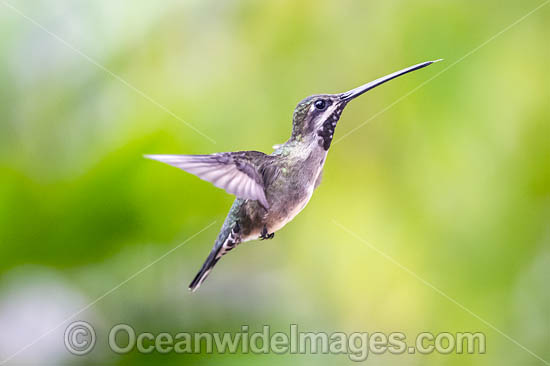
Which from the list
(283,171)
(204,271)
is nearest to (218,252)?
(204,271)

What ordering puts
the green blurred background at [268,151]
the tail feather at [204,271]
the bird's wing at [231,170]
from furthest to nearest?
the green blurred background at [268,151] < the tail feather at [204,271] < the bird's wing at [231,170]

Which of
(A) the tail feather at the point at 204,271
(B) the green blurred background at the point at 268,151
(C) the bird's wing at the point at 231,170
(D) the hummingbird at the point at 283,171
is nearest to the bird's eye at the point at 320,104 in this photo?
(D) the hummingbird at the point at 283,171

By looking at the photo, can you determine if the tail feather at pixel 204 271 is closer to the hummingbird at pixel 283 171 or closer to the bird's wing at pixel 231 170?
the hummingbird at pixel 283 171

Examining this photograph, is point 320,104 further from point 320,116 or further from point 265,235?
point 265,235

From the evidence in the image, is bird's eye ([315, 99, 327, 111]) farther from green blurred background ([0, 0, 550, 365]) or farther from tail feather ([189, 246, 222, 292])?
green blurred background ([0, 0, 550, 365])

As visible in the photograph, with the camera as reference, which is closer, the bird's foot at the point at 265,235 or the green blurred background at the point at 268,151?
the bird's foot at the point at 265,235

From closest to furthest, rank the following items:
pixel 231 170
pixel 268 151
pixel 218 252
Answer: pixel 231 170, pixel 218 252, pixel 268 151

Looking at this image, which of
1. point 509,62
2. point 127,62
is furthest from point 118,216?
point 509,62

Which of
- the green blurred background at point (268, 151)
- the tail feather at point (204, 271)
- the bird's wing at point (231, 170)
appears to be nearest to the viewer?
the bird's wing at point (231, 170)
